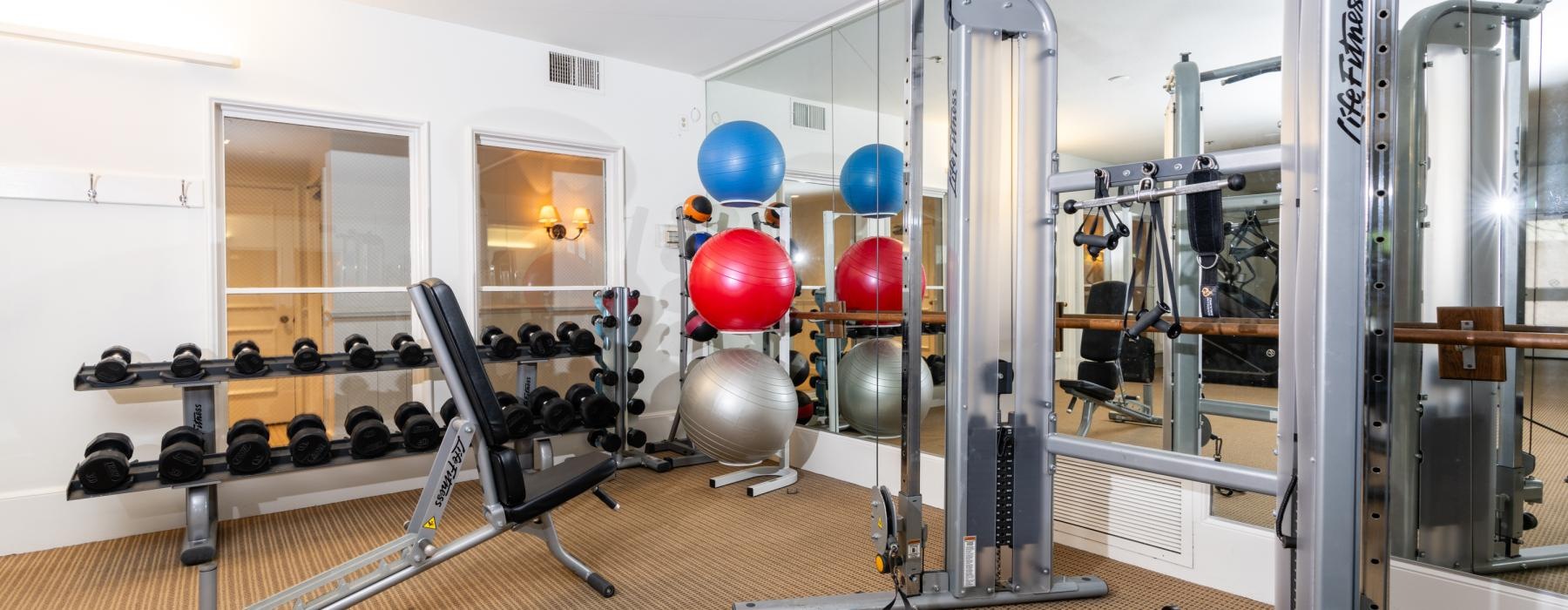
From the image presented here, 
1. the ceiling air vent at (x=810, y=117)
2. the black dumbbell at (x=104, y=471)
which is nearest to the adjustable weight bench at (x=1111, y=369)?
the ceiling air vent at (x=810, y=117)

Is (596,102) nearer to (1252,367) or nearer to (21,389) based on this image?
(21,389)

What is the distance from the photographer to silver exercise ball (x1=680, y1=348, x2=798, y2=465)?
3357 millimetres

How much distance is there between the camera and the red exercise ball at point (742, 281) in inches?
125

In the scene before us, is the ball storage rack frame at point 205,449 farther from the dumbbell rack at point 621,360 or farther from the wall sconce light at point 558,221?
the wall sconce light at point 558,221

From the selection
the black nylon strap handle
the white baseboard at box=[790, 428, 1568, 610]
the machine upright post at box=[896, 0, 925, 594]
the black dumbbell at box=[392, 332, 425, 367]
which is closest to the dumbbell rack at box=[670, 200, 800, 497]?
the white baseboard at box=[790, 428, 1568, 610]

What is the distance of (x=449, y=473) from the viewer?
2.26m

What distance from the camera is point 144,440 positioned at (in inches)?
126

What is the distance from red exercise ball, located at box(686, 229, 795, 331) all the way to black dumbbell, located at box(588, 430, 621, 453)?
0.98 m

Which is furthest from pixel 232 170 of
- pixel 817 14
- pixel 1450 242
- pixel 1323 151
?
pixel 1450 242

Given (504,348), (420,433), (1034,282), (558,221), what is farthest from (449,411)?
(1034,282)

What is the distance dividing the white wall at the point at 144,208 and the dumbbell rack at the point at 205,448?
0.27 m

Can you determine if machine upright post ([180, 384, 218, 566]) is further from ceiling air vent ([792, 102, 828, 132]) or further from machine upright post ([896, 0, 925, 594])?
ceiling air vent ([792, 102, 828, 132])

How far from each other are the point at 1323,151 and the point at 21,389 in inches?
173

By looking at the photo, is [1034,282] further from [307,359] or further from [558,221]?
A: [558,221]
